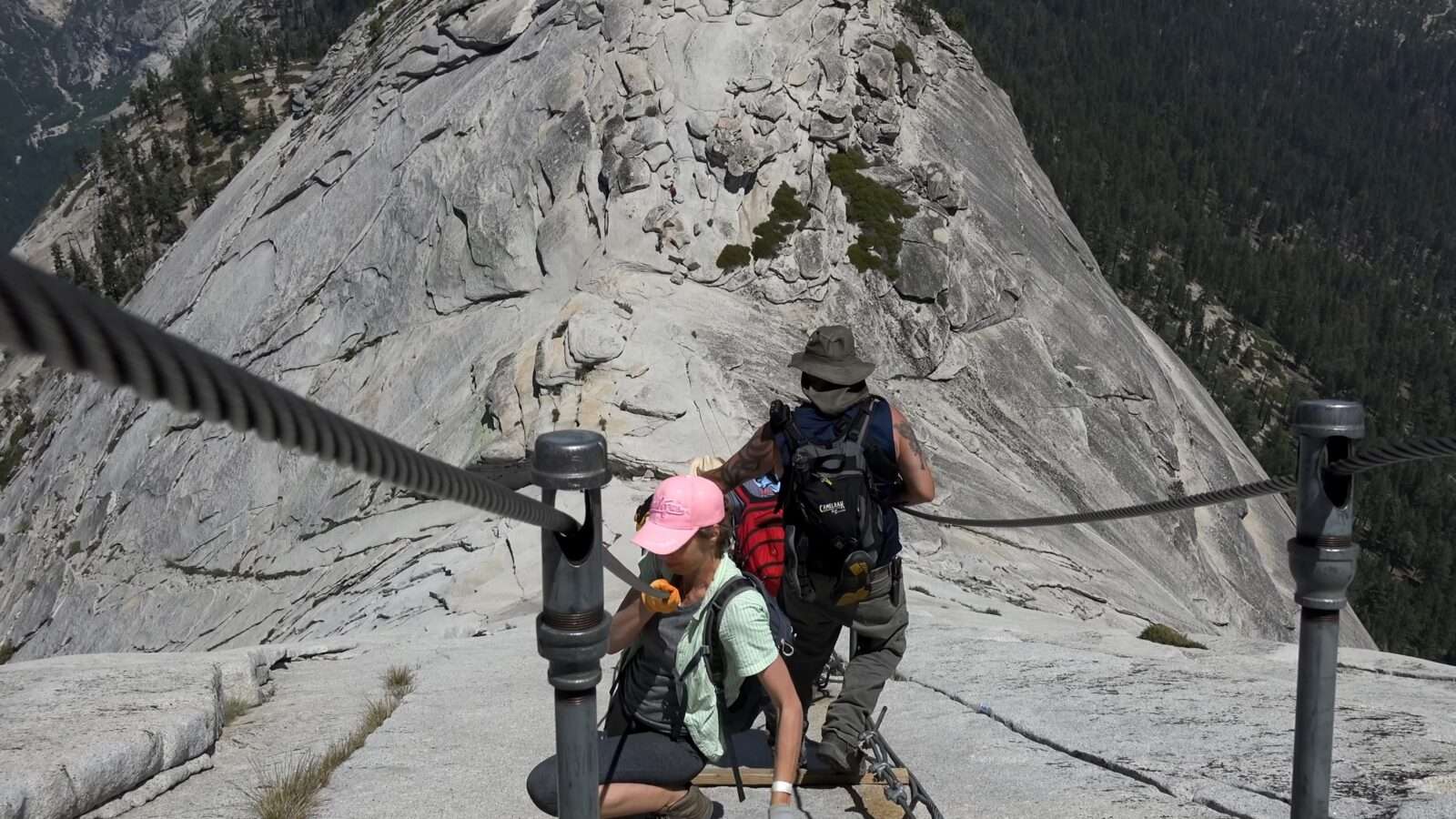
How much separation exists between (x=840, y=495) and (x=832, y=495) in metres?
0.04

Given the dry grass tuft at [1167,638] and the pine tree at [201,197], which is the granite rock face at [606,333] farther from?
the pine tree at [201,197]

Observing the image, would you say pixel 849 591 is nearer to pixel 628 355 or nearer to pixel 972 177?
pixel 628 355

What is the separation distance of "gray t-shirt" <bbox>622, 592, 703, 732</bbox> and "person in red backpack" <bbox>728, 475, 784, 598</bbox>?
945 mm

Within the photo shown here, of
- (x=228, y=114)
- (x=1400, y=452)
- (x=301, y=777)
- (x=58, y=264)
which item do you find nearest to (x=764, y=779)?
(x=301, y=777)

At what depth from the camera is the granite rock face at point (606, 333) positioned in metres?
16.7

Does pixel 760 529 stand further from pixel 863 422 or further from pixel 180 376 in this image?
pixel 180 376

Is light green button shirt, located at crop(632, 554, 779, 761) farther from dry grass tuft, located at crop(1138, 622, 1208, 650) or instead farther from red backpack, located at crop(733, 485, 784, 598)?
dry grass tuft, located at crop(1138, 622, 1208, 650)

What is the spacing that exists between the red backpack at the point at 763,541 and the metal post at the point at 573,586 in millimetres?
2697

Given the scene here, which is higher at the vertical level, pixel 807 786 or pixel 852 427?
pixel 852 427

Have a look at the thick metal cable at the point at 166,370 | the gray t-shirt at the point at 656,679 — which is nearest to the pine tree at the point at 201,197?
the gray t-shirt at the point at 656,679

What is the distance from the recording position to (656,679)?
445 centimetres

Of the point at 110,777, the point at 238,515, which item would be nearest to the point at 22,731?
the point at 110,777

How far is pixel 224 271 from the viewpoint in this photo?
80.9 feet

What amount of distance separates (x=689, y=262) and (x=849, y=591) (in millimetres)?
14880
